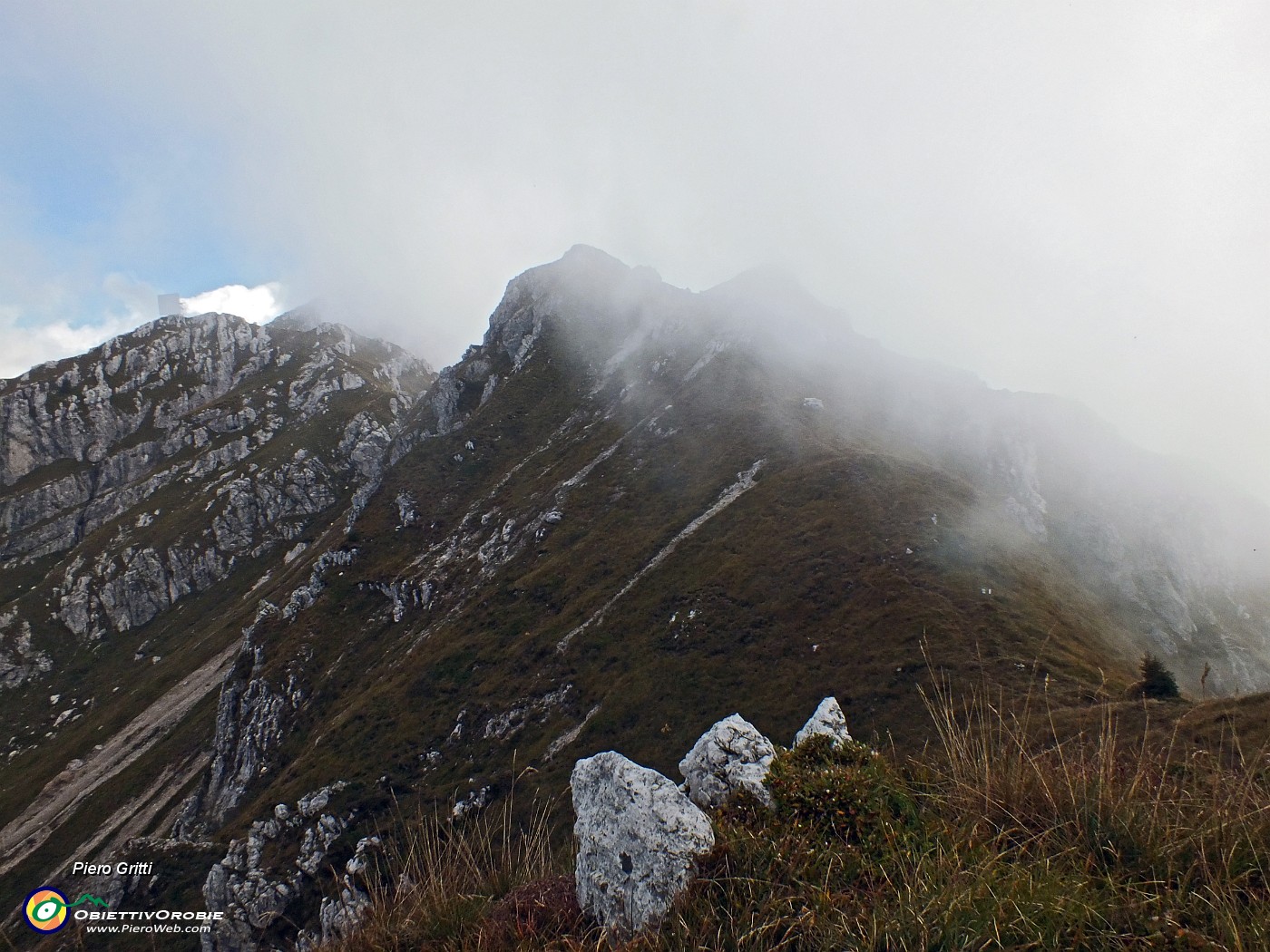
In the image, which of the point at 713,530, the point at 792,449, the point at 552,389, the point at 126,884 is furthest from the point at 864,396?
the point at 126,884

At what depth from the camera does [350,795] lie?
56.8 meters

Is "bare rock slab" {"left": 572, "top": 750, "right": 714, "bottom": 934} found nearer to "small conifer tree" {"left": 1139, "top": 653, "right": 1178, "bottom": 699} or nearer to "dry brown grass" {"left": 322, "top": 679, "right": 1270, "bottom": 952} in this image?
"dry brown grass" {"left": 322, "top": 679, "right": 1270, "bottom": 952}

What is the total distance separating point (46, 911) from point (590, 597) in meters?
61.8

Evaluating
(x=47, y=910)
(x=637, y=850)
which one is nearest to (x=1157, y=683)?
(x=637, y=850)

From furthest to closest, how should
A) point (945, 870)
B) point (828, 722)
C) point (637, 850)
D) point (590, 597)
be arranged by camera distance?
point (590, 597)
point (828, 722)
point (637, 850)
point (945, 870)

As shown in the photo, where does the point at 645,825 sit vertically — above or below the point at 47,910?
above

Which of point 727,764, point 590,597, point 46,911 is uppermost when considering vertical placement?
point 727,764

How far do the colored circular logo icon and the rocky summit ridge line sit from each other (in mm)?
7564

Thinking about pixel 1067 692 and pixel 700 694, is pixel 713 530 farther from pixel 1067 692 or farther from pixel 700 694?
pixel 1067 692

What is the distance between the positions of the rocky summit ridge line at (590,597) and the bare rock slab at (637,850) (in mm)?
3023

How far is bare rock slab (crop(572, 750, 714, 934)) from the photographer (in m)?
5.76

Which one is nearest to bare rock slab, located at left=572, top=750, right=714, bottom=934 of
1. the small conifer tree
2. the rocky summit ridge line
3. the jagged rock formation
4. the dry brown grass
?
the dry brown grass

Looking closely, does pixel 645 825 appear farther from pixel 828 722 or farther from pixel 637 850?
pixel 828 722

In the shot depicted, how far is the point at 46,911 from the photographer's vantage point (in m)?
11.1
